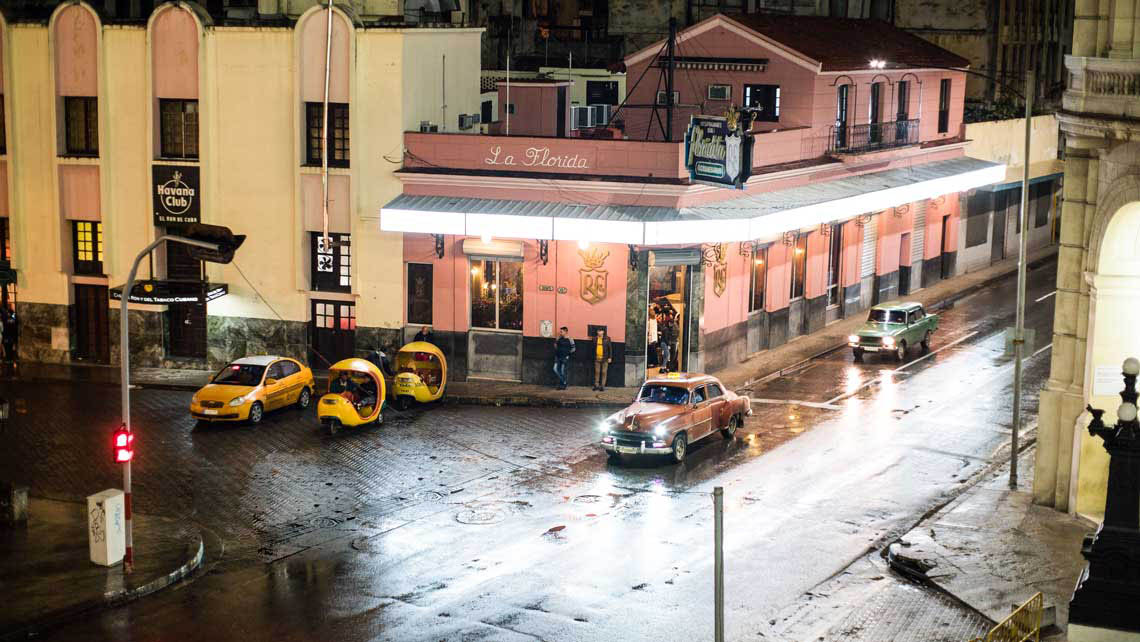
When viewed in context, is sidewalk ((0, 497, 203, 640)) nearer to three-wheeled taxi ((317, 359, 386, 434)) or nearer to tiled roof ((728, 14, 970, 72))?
three-wheeled taxi ((317, 359, 386, 434))

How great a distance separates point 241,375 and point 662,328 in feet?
36.0

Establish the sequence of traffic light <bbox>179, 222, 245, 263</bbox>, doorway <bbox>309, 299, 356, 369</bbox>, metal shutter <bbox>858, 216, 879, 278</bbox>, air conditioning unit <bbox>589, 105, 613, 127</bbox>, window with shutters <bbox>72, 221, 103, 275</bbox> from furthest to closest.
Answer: air conditioning unit <bbox>589, 105, 613, 127</bbox> → metal shutter <bbox>858, 216, 879, 278</bbox> → window with shutters <bbox>72, 221, 103, 275</bbox> → doorway <bbox>309, 299, 356, 369</bbox> → traffic light <bbox>179, 222, 245, 263</bbox>

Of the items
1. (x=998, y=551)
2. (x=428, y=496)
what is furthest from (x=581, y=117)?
(x=998, y=551)

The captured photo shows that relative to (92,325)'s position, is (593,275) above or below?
above

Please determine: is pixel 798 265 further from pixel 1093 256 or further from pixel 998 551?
pixel 998 551

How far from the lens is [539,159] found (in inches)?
1484

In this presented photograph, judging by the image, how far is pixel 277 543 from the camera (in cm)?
2553

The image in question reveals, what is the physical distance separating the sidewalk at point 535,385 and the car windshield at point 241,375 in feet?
12.7

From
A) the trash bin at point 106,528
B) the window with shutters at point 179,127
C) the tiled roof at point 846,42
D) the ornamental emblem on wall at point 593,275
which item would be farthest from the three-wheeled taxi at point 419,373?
the tiled roof at point 846,42

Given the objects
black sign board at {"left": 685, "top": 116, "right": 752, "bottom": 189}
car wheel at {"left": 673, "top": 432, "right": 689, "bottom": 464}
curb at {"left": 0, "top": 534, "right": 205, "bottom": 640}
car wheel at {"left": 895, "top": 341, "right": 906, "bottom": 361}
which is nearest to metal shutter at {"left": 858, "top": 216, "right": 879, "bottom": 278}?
car wheel at {"left": 895, "top": 341, "right": 906, "bottom": 361}

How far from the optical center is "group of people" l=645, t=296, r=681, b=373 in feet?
126

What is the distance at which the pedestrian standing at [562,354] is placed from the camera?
1471 inches

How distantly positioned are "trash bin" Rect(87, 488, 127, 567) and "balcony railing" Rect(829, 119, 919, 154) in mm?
26943

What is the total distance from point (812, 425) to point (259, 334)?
1556 cm
